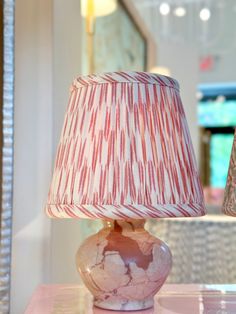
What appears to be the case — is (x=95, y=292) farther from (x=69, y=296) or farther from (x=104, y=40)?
(x=104, y=40)

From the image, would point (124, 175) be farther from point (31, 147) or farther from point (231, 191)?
point (31, 147)

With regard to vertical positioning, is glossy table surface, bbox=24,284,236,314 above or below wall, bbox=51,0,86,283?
below

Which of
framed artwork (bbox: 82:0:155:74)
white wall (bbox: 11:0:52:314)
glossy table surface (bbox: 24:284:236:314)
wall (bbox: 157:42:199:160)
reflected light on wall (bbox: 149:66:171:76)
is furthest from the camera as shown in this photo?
wall (bbox: 157:42:199:160)

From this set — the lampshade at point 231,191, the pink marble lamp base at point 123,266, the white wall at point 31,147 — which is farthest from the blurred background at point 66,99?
the lampshade at point 231,191

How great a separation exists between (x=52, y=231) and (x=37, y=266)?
0.10m

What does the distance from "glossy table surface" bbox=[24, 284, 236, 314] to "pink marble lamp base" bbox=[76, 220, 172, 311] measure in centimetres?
3

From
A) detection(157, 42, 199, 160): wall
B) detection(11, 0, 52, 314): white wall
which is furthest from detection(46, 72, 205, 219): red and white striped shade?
detection(157, 42, 199, 160): wall

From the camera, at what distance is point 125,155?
810mm

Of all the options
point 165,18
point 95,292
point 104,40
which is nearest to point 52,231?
point 95,292

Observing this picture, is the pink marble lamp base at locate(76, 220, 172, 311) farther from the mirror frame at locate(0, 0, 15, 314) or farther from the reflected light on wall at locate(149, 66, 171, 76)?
the reflected light on wall at locate(149, 66, 171, 76)

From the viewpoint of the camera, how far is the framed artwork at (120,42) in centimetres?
186

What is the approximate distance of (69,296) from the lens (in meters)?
1.00

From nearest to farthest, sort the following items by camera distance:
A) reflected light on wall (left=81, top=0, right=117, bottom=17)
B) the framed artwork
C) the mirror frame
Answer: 1. the mirror frame
2. reflected light on wall (left=81, top=0, right=117, bottom=17)
3. the framed artwork

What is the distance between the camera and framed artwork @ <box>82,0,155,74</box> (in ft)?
6.10
